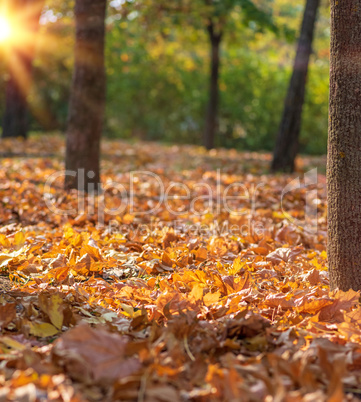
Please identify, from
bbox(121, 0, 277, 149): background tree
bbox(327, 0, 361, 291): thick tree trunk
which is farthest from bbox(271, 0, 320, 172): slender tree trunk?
bbox(327, 0, 361, 291): thick tree trunk

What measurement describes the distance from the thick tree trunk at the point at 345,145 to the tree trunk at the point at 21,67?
9634 mm

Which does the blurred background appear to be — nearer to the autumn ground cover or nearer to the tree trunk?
the tree trunk

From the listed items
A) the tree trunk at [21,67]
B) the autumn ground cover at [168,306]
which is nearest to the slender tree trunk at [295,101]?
the autumn ground cover at [168,306]

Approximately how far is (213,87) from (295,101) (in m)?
4.43

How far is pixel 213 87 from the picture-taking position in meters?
12.0

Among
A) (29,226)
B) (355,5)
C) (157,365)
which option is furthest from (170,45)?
(157,365)

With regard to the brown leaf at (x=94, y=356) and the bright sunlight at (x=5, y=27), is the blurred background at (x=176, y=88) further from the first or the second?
the brown leaf at (x=94, y=356)

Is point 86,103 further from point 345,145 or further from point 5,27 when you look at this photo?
point 5,27

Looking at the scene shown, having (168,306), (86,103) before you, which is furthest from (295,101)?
(168,306)

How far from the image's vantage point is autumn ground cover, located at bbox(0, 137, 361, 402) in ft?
5.62

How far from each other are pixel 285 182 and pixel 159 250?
397 cm

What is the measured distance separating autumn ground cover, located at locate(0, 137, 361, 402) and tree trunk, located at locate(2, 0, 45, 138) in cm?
667

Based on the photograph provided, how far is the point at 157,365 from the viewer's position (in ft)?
5.82

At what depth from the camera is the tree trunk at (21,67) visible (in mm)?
10539
